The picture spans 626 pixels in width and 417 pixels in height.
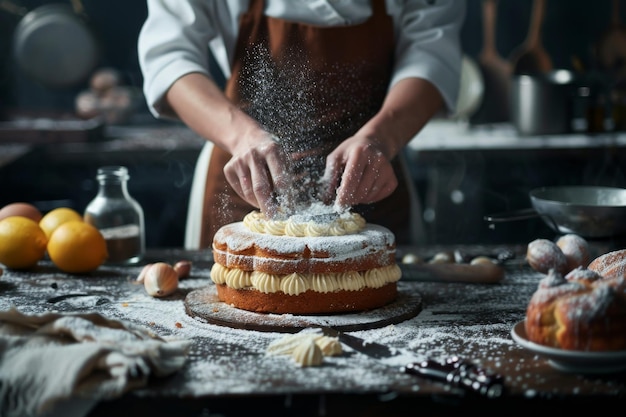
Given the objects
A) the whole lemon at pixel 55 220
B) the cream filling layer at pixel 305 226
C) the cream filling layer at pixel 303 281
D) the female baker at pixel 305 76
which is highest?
the female baker at pixel 305 76

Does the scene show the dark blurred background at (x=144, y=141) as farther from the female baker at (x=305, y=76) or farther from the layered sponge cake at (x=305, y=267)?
the layered sponge cake at (x=305, y=267)

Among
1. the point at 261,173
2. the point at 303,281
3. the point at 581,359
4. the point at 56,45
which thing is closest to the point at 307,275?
the point at 303,281

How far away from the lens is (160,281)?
5.89 ft

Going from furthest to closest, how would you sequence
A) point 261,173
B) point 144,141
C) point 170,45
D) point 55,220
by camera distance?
point 144,141
point 170,45
point 55,220
point 261,173

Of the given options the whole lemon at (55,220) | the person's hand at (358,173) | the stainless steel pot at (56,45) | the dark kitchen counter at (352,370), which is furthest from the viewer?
the stainless steel pot at (56,45)

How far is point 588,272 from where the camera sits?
4.42ft

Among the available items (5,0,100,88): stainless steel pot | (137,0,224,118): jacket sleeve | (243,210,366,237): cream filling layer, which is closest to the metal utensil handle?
(243,210,366,237): cream filling layer

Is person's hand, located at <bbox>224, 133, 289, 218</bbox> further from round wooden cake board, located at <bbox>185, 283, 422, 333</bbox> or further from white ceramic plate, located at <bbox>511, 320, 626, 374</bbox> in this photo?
white ceramic plate, located at <bbox>511, 320, 626, 374</bbox>

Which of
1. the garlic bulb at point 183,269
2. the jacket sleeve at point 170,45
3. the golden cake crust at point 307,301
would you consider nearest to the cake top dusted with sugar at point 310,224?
the golden cake crust at point 307,301

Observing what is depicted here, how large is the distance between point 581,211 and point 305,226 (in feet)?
2.05

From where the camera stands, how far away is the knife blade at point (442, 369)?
1219mm

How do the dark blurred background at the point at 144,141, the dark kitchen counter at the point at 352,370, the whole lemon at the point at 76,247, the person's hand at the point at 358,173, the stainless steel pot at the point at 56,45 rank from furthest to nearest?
the stainless steel pot at the point at 56,45
the dark blurred background at the point at 144,141
the whole lemon at the point at 76,247
the person's hand at the point at 358,173
the dark kitchen counter at the point at 352,370

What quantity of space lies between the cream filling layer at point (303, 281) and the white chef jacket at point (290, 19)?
2.38 ft

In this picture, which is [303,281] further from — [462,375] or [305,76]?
[305,76]
